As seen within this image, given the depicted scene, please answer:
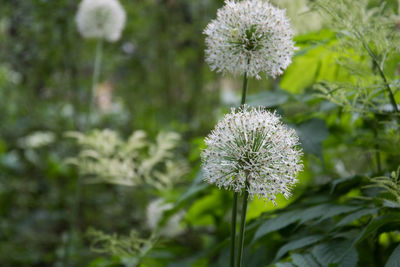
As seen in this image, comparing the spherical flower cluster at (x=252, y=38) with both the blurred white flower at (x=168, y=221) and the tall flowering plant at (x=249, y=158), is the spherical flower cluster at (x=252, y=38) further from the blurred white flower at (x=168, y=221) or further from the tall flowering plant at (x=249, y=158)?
the blurred white flower at (x=168, y=221)

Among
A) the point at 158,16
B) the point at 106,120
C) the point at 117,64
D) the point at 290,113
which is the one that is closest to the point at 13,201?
the point at 106,120

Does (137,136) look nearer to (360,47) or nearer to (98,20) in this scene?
(98,20)

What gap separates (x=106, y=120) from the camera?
3.67 m

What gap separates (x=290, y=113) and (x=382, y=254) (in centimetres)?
81

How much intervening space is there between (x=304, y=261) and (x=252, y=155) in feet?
0.85

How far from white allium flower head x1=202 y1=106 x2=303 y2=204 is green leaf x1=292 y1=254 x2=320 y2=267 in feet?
0.53

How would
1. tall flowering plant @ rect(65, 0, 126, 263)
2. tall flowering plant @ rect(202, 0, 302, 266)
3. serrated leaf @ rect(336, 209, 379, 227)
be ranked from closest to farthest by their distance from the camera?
tall flowering plant @ rect(202, 0, 302, 266)
serrated leaf @ rect(336, 209, 379, 227)
tall flowering plant @ rect(65, 0, 126, 263)

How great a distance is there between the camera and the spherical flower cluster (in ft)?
2.69

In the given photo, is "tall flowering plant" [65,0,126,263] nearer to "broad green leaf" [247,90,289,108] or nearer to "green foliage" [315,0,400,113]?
"broad green leaf" [247,90,289,108]

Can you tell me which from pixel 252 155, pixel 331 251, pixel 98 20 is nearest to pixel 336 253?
pixel 331 251

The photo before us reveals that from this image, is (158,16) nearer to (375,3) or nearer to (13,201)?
(13,201)

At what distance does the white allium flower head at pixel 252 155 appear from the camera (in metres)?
0.68

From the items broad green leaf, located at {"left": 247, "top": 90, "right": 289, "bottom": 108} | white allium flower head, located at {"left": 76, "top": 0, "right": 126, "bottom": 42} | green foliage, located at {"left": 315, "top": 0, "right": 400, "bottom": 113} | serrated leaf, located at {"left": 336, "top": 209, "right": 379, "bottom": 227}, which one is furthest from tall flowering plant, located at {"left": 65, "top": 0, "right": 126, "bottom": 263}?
serrated leaf, located at {"left": 336, "top": 209, "right": 379, "bottom": 227}

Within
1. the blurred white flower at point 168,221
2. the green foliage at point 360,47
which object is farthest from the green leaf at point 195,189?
the blurred white flower at point 168,221
